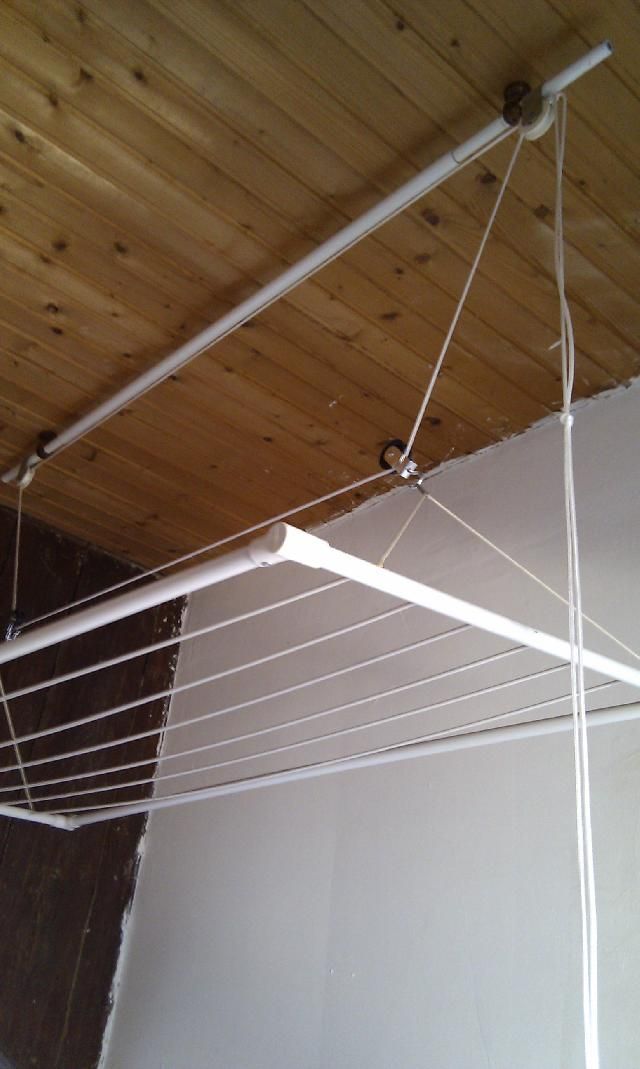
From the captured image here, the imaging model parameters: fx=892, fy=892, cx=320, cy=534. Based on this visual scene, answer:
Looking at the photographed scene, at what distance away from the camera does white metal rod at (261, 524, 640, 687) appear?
2.57ft

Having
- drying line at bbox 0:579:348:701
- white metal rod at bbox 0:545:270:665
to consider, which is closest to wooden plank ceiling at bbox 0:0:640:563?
drying line at bbox 0:579:348:701

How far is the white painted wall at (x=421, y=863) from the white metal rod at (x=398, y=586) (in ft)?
1.48

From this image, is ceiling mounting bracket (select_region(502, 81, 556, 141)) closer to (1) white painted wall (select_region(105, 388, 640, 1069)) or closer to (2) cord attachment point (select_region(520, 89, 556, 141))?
(2) cord attachment point (select_region(520, 89, 556, 141))

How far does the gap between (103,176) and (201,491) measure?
914mm

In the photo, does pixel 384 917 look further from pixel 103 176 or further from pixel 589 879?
pixel 103 176

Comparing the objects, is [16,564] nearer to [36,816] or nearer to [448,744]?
[36,816]

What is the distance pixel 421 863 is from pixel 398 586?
874 mm

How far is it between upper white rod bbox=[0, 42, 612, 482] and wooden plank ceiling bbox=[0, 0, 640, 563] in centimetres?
7

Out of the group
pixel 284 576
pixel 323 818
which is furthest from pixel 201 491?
pixel 323 818

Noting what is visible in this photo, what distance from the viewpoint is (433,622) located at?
176cm

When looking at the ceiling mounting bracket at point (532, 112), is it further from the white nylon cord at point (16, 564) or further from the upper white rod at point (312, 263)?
the white nylon cord at point (16, 564)

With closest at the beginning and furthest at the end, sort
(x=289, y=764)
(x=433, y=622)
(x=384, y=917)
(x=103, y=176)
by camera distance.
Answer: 1. (x=103, y=176)
2. (x=384, y=917)
3. (x=433, y=622)
4. (x=289, y=764)

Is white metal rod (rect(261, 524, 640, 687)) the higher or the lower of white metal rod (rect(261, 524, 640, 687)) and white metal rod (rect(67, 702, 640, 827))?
the higher

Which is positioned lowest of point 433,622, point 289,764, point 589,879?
point 589,879
